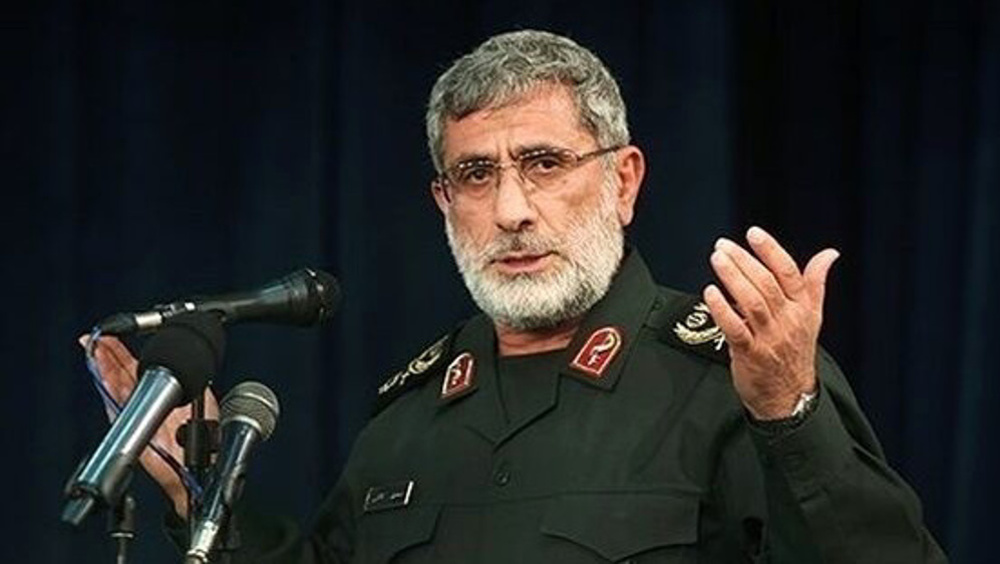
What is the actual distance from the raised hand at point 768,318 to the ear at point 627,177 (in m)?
0.64

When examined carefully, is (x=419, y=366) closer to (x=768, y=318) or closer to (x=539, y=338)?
(x=539, y=338)

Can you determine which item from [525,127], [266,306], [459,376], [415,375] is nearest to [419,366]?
[415,375]

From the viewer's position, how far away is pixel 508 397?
9.45 feet

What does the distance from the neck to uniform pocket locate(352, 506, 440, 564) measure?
28cm

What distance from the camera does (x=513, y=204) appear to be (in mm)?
2801

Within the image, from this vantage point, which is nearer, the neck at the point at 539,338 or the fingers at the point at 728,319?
the fingers at the point at 728,319

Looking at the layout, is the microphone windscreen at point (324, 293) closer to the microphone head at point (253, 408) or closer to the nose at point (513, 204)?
the microphone head at point (253, 408)

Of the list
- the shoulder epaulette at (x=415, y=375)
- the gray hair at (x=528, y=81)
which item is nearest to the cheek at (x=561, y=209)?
the gray hair at (x=528, y=81)

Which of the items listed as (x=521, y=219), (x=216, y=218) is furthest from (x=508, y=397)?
(x=216, y=218)

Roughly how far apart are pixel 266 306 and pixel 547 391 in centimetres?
56

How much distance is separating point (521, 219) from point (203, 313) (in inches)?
24.5

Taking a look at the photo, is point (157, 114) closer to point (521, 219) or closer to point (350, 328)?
point (350, 328)

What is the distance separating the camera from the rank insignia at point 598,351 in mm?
2828

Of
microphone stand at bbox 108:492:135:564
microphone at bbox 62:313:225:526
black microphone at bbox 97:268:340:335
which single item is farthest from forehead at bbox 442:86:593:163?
microphone stand at bbox 108:492:135:564
